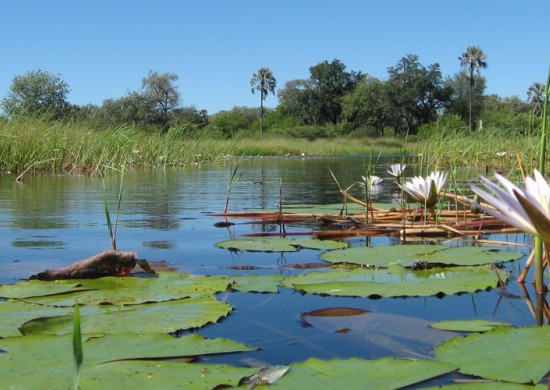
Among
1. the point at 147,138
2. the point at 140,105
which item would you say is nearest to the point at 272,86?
the point at 140,105

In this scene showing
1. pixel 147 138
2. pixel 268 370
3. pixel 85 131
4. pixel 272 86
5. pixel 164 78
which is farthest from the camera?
pixel 272 86

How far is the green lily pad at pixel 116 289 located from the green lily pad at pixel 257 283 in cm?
4

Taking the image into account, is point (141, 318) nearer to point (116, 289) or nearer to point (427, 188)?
point (116, 289)

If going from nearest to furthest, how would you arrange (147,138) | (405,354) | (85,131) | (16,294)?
(405,354) < (16,294) < (85,131) < (147,138)

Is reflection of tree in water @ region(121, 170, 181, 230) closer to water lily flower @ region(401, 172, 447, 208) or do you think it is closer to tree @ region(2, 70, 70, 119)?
water lily flower @ region(401, 172, 447, 208)

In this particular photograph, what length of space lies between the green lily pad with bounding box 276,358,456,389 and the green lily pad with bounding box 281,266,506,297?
0.52 m

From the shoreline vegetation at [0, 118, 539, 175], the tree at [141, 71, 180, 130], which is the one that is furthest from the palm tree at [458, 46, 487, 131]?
the shoreline vegetation at [0, 118, 539, 175]

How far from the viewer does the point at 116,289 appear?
1.51 metres

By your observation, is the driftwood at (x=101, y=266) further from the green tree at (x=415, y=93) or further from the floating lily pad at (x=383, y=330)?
the green tree at (x=415, y=93)

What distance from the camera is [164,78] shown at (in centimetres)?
5412

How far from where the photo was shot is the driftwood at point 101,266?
163cm

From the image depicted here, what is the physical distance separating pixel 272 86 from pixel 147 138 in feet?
166

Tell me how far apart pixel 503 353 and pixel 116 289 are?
898 millimetres

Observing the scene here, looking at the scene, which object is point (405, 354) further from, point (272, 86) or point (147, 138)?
point (272, 86)
